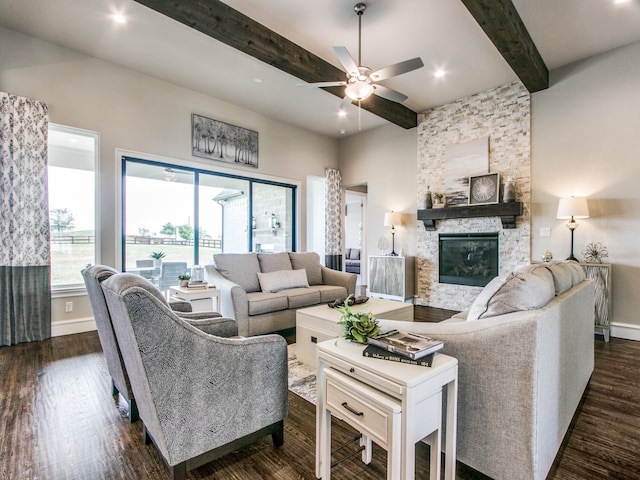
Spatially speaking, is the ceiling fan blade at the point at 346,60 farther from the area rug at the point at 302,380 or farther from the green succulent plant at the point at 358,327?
the area rug at the point at 302,380

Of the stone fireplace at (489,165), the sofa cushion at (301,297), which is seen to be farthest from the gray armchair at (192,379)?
the stone fireplace at (489,165)

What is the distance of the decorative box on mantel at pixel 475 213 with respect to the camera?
14.5 feet

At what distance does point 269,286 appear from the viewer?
3.87m

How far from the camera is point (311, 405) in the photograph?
7.16 ft

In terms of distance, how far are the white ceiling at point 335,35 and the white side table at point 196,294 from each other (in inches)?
110

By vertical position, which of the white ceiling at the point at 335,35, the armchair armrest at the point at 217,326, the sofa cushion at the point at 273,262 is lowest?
the armchair armrest at the point at 217,326

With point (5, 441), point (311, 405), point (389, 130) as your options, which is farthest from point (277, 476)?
point (389, 130)

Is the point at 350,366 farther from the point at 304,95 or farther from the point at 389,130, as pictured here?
the point at 389,130

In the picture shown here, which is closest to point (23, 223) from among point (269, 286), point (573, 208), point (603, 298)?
point (269, 286)

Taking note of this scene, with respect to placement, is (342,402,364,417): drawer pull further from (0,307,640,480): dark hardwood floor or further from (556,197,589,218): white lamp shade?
(556,197,589,218): white lamp shade

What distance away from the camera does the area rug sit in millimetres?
2326

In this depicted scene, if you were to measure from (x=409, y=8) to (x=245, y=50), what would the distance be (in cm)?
167

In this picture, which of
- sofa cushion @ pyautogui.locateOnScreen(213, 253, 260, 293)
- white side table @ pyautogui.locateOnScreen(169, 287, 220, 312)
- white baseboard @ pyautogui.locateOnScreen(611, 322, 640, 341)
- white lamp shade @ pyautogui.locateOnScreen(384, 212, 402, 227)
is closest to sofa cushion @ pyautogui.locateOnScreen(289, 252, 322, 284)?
sofa cushion @ pyautogui.locateOnScreen(213, 253, 260, 293)

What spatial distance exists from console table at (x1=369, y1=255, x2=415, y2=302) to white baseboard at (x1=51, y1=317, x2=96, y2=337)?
426 cm
